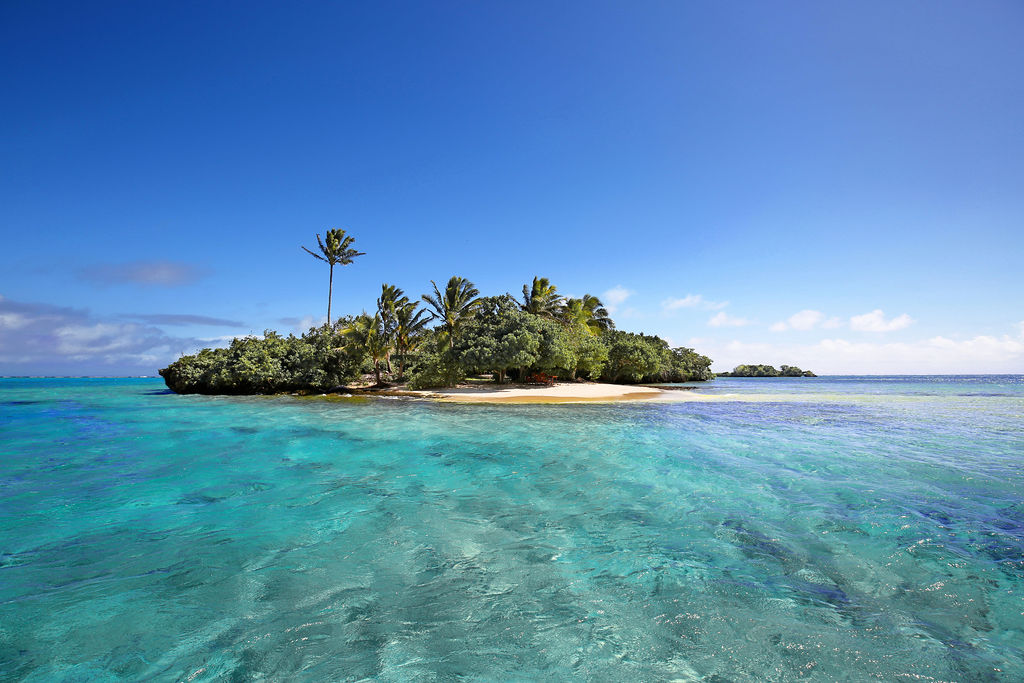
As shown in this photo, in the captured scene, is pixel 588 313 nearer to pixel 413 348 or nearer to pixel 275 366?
pixel 413 348

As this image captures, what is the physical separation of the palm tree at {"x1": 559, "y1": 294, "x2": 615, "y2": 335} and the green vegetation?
0.89 feet

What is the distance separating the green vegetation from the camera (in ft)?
117

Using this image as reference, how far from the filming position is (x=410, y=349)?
40.7m

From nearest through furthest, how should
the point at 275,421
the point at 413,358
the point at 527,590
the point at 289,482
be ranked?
1. the point at 527,590
2. the point at 289,482
3. the point at 275,421
4. the point at 413,358

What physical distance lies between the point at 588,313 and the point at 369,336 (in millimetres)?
28983

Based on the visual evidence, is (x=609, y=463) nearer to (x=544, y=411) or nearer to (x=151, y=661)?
(x=151, y=661)

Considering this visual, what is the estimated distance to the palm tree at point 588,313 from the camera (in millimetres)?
47281

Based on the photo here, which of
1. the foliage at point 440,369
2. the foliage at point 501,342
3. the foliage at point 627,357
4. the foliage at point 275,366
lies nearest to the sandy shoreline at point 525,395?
the foliage at point 440,369

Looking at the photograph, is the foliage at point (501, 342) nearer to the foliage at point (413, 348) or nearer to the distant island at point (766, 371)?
the foliage at point (413, 348)

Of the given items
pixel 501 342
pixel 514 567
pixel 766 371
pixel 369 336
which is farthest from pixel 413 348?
pixel 766 371

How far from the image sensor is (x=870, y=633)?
3662 mm

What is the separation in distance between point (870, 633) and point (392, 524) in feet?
18.5

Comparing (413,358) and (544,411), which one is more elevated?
(413,358)

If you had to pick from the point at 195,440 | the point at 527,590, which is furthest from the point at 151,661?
the point at 195,440
